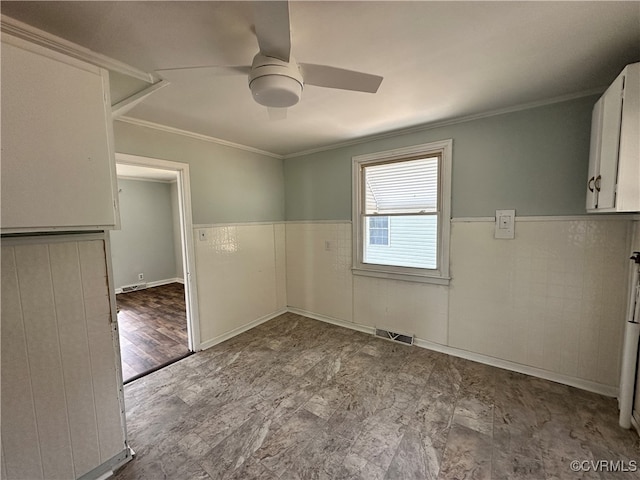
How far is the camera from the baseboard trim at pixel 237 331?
291 centimetres

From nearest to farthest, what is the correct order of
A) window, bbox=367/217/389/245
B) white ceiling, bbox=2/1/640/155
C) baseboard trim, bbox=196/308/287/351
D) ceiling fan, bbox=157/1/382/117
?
ceiling fan, bbox=157/1/382/117
white ceiling, bbox=2/1/640/155
baseboard trim, bbox=196/308/287/351
window, bbox=367/217/389/245

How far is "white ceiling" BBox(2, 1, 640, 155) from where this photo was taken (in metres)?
1.14

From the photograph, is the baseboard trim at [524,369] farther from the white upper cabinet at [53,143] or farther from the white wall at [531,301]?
the white upper cabinet at [53,143]

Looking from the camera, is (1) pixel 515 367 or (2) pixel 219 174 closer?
(1) pixel 515 367

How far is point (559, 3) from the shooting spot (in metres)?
1.12

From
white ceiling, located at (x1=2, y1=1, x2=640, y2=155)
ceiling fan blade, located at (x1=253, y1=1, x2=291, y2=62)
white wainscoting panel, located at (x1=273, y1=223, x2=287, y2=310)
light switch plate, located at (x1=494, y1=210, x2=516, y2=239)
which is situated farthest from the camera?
white wainscoting panel, located at (x1=273, y1=223, x2=287, y2=310)

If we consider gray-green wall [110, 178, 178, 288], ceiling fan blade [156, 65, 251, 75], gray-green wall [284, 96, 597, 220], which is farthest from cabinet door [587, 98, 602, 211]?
gray-green wall [110, 178, 178, 288]

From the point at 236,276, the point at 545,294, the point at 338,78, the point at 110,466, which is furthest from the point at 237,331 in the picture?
the point at 545,294

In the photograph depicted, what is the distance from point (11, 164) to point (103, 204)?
329mm

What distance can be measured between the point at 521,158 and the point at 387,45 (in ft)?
5.47

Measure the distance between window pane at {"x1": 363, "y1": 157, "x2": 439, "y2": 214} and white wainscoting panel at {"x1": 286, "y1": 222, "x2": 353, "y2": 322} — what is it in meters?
0.51

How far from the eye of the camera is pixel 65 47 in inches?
52.6

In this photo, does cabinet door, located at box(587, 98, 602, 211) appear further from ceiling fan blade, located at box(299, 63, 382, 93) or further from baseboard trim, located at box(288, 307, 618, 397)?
ceiling fan blade, located at box(299, 63, 382, 93)

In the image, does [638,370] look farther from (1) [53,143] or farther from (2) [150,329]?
(2) [150,329]
